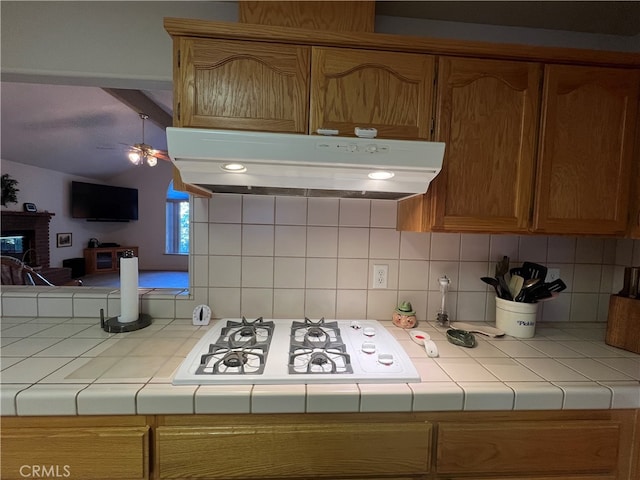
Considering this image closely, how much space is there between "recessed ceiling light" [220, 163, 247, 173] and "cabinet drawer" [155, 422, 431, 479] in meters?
0.75

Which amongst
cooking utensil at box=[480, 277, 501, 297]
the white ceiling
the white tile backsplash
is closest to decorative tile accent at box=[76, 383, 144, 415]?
the white tile backsplash

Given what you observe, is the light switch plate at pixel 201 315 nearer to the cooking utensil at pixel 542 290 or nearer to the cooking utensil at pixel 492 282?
the cooking utensil at pixel 492 282

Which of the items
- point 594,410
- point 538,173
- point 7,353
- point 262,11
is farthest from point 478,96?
point 7,353

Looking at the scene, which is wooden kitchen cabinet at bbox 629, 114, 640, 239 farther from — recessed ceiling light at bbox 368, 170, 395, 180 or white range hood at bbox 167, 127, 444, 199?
recessed ceiling light at bbox 368, 170, 395, 180

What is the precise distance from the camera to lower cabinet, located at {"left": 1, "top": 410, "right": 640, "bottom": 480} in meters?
0.79

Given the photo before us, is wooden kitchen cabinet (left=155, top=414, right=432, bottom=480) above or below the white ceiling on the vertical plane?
below

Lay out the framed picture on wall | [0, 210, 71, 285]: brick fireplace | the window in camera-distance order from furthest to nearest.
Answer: the window
the framed picture on wall
[0, 210, 71, 285]: brick fireplace

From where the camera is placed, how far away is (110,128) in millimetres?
4508

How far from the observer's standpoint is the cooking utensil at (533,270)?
4.30 feet

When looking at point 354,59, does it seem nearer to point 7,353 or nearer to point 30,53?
point 30,53

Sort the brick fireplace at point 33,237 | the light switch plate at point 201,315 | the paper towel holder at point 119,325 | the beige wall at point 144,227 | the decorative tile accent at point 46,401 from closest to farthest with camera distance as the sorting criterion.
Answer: the decorative tile accent at point 46,401 < the paper towel holder at point 119,325 < the light switch plate at point 201,315 < the brick fireplace at point 33,237 < the beige wall at point 144,227

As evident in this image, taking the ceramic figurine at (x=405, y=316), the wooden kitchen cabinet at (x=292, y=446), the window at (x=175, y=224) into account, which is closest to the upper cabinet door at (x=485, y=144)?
the ceramic figurine at (x=405, y=316)

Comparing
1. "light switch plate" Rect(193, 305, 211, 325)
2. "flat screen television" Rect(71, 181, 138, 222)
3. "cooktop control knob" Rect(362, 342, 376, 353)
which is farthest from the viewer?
"flat screen television" Rect(71, 181, 138, 222)

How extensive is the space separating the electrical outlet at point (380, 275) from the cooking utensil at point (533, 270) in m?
0.61
